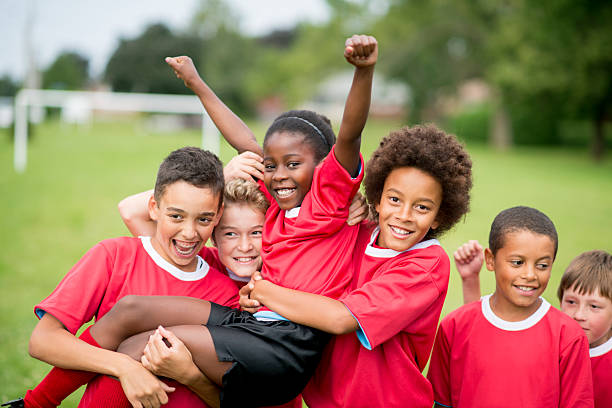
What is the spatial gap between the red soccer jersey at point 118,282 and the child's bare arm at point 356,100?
0.85 metres

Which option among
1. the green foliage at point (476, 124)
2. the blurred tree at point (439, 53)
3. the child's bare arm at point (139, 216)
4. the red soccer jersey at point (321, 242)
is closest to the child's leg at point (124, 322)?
the red soccer jersey at point (321, 242)

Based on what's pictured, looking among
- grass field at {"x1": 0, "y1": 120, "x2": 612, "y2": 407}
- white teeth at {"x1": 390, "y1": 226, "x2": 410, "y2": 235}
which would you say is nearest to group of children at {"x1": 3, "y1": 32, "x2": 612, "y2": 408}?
white teeth at {"x1": 390, "y1": 226, "x2": 410, "y2": 235}

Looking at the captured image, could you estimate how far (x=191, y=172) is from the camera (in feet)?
8.19

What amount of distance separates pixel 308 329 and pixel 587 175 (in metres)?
18.0

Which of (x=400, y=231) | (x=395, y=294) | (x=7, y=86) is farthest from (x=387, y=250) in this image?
(x=7, y=86)

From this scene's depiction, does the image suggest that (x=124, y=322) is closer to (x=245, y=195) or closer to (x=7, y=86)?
(x=245, y=195)

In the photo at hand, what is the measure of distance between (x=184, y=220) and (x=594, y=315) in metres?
1.96

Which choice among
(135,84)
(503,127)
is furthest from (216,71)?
(503,127)

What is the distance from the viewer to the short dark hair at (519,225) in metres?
2.41

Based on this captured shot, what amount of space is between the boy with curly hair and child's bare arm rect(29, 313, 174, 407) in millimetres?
504

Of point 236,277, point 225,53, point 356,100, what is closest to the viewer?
point 356,100

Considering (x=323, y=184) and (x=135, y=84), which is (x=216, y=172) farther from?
(x=135, y=84)

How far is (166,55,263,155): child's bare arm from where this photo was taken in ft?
9.82

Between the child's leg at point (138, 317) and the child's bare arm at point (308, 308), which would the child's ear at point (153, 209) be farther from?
the child's bare arm at point (308, 308)
